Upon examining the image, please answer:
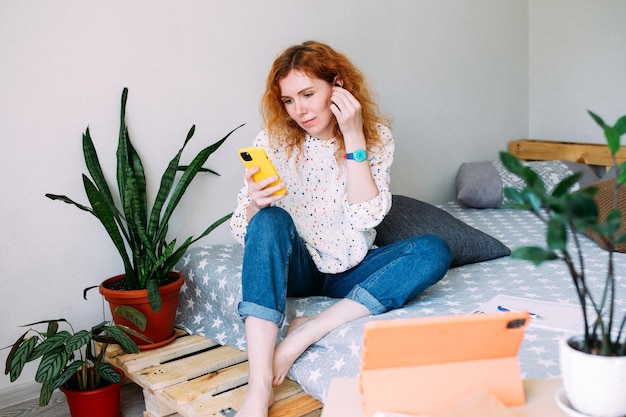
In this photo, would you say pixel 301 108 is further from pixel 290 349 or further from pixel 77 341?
pixel 77 341

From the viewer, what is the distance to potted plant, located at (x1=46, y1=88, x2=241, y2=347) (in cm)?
189

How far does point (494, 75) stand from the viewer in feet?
10.9

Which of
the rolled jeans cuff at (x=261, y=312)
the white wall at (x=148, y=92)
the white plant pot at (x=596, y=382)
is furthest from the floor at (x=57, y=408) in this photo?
the white plant pot at (x=596, y=382)

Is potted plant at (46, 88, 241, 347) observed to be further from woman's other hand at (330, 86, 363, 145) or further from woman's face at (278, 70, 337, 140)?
woman's other hand at (330, 86, 363, 145)

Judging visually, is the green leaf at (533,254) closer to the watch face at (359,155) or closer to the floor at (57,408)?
the watch face at (359,155)

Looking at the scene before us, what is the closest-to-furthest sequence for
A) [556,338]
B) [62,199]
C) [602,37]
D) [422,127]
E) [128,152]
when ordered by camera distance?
[556,338] < [62,199] < [128,152] < [422,127] < [602,37]

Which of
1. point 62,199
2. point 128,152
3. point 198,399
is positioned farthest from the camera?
point 128,152

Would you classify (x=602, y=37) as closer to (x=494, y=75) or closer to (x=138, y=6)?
(x=494, y=75)

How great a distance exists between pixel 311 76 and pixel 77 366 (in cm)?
98

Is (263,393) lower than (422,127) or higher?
lower

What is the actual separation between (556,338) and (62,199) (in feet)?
4.40

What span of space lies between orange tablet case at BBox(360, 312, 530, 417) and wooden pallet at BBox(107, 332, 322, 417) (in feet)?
2.11

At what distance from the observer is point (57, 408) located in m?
2.00

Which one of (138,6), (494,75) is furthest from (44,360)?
(494,75)
